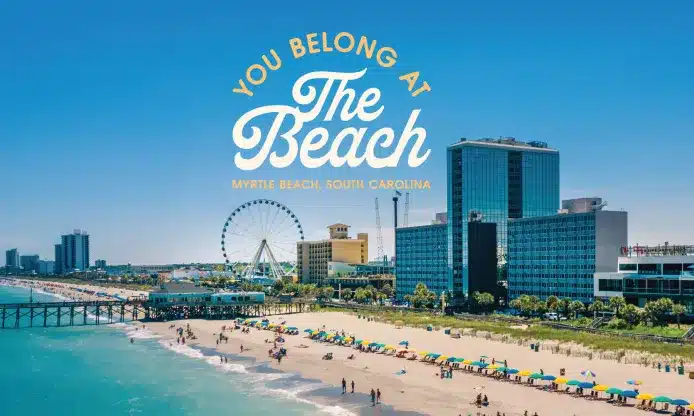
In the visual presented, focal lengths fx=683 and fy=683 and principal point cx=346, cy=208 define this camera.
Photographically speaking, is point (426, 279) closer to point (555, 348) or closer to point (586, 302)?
point (586, 302)

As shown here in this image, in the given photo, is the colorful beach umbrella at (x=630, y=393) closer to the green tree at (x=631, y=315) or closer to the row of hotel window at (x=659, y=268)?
the green tree at (x=631, y=315)

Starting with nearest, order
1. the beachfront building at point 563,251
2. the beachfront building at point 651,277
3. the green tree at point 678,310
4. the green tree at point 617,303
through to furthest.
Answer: the green tree at point 678,310
the beachfront building at point 651,277
the green tree at point 617,303
the beachfront building at point 563,251

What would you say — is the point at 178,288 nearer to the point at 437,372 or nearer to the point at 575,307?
the point at 575,307

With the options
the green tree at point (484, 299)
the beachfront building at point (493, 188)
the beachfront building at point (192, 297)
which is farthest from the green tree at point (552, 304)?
the beachfront building at point (192, 297)

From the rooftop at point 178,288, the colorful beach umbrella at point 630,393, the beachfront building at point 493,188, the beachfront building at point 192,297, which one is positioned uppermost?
the beachfront building at point 493,188

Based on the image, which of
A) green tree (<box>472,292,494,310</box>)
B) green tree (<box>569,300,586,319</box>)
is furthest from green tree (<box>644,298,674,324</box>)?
green tree (<box>472,292,494,310</box>)

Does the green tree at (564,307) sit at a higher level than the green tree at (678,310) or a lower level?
lower

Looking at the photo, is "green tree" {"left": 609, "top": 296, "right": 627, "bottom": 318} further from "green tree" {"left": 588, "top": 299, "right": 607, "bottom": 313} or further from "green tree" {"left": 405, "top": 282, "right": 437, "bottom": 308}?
"green tree" {"left": 405, "top": 282, "right": 437, "bottom": 308}
